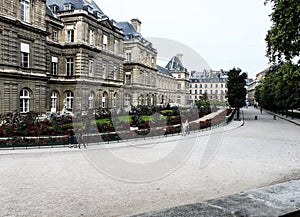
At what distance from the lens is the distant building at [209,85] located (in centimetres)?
11906

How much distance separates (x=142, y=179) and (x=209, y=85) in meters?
115

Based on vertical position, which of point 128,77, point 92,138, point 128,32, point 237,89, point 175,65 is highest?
point 128,32

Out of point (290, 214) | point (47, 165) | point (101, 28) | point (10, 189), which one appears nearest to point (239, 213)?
→ point (290, 214)

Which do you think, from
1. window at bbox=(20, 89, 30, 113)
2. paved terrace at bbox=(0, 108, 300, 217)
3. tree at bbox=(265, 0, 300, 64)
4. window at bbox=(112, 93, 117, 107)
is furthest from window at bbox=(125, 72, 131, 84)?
paved terrace at bbox=(0, 108, 300, 217)

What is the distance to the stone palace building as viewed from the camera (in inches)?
989

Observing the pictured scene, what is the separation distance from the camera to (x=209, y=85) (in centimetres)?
12044

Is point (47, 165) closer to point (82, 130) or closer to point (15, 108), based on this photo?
point (82, 130)

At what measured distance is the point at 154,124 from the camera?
75.6ft

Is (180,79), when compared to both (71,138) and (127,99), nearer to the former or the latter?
(127,99)

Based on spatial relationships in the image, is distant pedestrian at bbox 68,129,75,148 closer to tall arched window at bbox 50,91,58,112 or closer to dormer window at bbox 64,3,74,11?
tall arched window at bbox 50,91,58,112

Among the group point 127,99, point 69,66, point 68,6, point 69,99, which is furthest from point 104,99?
point 68,6

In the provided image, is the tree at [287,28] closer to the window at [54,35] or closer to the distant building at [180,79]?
the window at [54,35]

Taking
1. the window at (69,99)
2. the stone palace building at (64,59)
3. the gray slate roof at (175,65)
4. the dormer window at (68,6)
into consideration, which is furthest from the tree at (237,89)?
the gray slate roof at (175,65)

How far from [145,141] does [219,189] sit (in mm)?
10506
